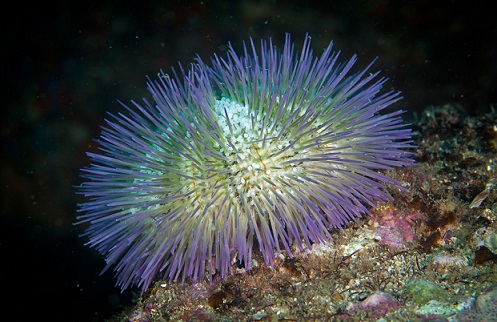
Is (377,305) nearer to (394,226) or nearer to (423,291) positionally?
(423,291)

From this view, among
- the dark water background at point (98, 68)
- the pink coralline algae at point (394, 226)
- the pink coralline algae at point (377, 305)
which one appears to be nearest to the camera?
the pink coralline algae at point (377, 305)

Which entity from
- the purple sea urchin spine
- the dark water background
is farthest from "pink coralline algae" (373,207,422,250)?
the dark water background

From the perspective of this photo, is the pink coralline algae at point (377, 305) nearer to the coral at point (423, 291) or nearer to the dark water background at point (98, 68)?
the coral at point (423, 291)

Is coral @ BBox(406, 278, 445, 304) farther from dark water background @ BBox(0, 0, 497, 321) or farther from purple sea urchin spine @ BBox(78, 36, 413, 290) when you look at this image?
dark water background @ BBox(0, 0, 497, 321)

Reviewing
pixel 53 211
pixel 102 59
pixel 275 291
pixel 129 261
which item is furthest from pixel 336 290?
pixel 53 211

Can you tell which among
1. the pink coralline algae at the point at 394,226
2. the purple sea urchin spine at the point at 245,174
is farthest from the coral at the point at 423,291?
the purple sea urchin spine at the point at 245,174

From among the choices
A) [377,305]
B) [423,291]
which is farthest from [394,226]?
[377,305]
